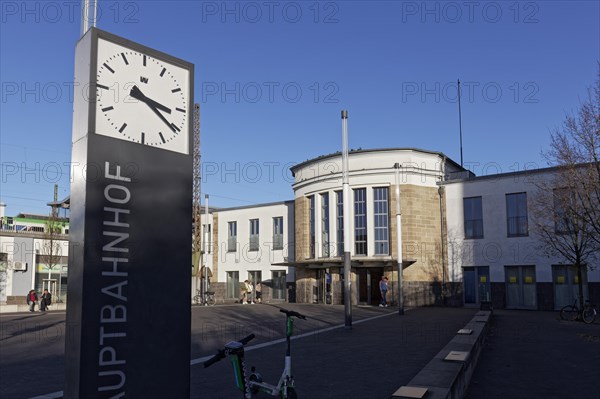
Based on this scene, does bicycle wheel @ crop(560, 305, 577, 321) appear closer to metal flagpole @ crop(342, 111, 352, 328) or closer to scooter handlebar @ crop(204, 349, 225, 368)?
metal flagpole @ crop(342, 111, 352, 328)

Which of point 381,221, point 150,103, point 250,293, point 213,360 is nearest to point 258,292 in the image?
point 250,293

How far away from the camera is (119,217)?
4660mm

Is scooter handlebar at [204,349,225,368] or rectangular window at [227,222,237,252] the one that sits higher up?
rectangular window at [227,222,237,252]

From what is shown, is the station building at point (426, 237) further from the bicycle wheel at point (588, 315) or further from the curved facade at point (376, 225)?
the bicycle wheel at point (588, 315)

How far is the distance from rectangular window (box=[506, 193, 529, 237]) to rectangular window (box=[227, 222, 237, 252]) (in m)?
22.8

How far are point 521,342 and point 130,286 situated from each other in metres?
12.7

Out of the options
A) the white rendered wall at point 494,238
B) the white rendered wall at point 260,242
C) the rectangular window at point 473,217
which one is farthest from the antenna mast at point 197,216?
the rectangular window at point 473,217

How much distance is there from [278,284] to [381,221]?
11950 millimetres

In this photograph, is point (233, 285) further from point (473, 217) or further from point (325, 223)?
point (473, 217)

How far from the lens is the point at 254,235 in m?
43.2

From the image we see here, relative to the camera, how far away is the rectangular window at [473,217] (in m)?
30.9

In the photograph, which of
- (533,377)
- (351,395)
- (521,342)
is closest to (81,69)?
(351,395)

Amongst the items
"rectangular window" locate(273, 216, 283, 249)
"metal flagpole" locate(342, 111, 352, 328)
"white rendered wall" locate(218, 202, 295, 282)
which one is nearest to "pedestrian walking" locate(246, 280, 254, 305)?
"white rendered wall" locate(218, 202, 295, 282)

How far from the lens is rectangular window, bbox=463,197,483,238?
101 feet
